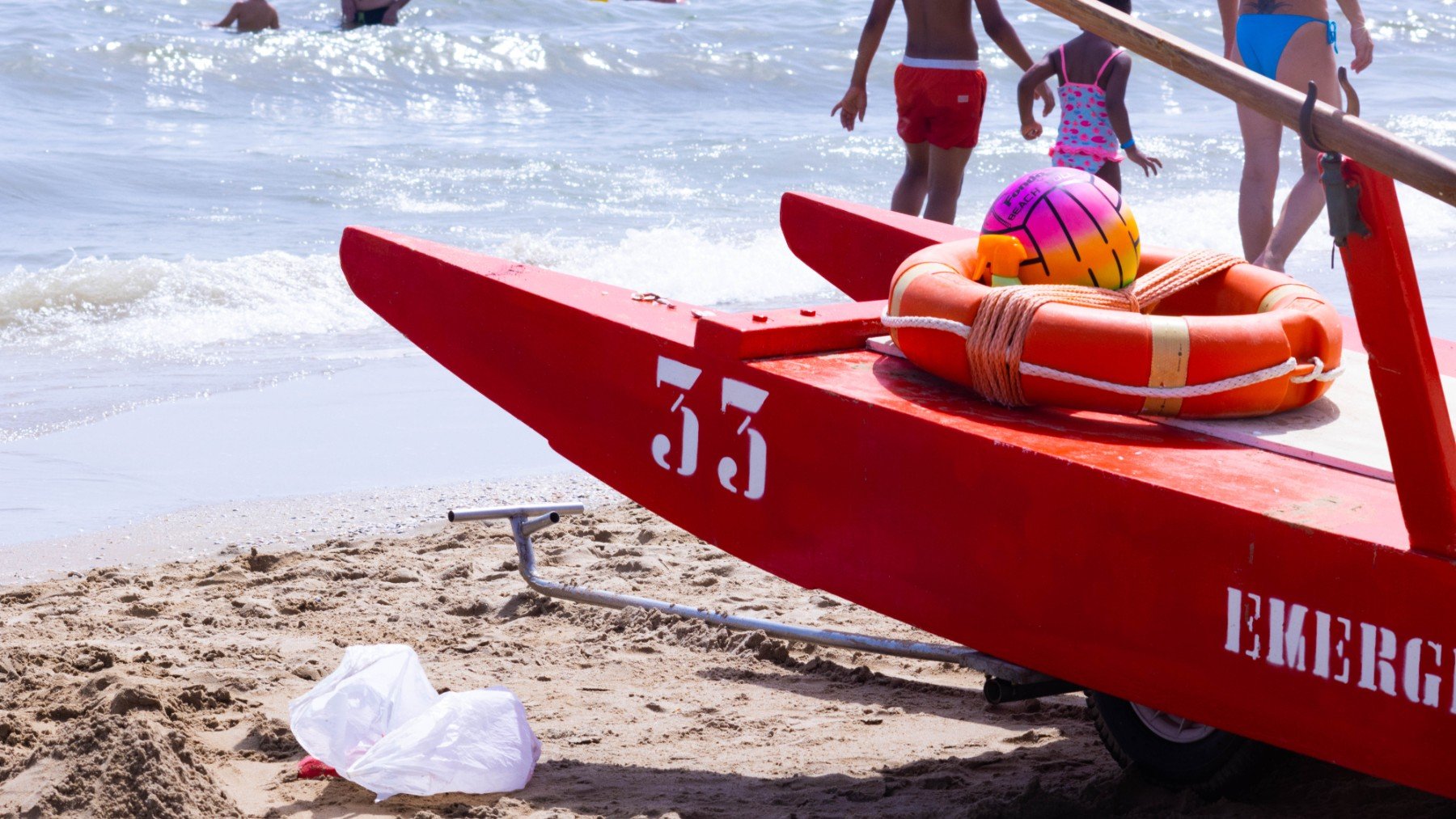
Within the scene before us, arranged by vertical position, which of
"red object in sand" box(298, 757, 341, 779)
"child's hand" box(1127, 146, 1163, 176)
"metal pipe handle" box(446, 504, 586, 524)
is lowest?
"red object in sand" box(298, 757, 341, 779)

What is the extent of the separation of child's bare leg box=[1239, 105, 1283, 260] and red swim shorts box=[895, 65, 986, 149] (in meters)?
0.97

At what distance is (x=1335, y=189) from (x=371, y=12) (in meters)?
15.2

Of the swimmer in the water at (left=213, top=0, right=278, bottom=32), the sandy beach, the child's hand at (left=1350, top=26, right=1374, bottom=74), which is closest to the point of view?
the sandy beach

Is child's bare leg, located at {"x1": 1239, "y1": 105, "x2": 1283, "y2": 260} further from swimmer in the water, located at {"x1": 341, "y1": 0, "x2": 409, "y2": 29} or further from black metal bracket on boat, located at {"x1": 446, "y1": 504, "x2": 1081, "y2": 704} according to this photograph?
swimmer in the water, located at {"x1": 341, "y1": 0, "x2": 409, "y2": 29}

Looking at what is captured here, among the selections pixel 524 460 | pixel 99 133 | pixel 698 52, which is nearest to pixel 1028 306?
pixel 524 460

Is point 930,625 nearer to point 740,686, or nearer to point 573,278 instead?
point 740,686

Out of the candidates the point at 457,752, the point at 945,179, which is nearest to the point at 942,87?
the point at 945,179

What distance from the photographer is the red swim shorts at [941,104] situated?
18.7ft

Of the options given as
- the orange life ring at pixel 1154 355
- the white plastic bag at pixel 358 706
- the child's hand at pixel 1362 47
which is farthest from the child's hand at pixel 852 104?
the white plastic bag at pixel 358 706

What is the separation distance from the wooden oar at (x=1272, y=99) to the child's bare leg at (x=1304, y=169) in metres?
3.53

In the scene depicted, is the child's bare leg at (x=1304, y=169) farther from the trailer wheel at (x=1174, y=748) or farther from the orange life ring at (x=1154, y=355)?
the trailer wheel at (x=1174, y=748)

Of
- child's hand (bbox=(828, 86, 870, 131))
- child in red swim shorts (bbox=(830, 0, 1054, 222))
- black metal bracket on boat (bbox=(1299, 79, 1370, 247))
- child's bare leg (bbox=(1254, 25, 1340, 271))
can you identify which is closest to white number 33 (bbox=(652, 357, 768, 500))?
black metal bracket on boat (bbox=(1299, 79, 1370, 247))

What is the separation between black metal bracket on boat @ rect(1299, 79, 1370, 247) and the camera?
1.57 metres

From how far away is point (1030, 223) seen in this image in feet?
8.63
